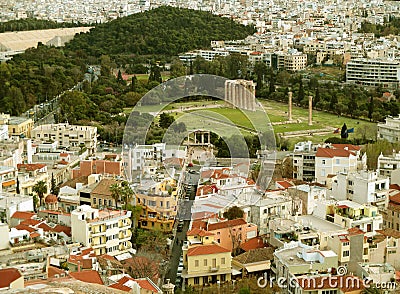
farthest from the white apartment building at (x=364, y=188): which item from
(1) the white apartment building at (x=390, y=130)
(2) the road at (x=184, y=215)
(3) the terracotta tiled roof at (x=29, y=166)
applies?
(1) the white apartment building at (x=390, y=130)

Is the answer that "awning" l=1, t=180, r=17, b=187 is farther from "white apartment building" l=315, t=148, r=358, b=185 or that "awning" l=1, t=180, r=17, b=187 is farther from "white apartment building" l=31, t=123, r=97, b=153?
"white apartment building" l=315, t=148, r=358, b=185

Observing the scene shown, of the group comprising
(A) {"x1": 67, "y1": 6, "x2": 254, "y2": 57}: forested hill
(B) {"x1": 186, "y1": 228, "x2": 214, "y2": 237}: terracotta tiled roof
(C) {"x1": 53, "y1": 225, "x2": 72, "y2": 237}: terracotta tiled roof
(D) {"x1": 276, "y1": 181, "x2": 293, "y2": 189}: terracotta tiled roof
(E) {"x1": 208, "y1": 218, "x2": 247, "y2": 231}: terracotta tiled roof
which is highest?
(A) {"x1": 67, "y1": 6, "x2": 254, "y2": 57}: forested hill

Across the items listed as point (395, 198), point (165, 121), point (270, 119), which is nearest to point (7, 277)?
point (395, 198)

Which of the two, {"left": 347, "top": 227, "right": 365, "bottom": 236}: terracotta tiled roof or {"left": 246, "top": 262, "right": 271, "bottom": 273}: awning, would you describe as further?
{"left": 347, "top": 227, "right": 365, "bottom": 236}: terracotta tiled roof

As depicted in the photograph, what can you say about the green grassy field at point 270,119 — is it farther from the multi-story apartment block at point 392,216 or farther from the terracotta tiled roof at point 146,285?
the terracotta tiled roof at point 146,285

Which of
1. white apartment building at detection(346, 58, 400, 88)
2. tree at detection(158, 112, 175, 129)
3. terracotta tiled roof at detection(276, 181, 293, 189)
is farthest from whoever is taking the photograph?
white apartment building at detection(346, 58, 400, 88)

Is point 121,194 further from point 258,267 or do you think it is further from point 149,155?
point 258,267

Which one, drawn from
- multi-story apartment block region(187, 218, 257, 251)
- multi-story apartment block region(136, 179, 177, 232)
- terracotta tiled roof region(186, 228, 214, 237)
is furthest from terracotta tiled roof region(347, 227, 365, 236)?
multi-story apartment block region(136, 179, 177, 232)

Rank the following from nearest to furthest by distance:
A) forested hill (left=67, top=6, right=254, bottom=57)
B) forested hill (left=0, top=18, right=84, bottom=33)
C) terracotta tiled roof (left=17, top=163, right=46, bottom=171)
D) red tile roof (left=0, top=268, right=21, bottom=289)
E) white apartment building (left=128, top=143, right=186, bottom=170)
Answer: red tile roof (left=0, top=268, right=21, bottom=289) < terracotta tiled roof (left=17, top=163, right=46, bottom=171) < white apartment building (left=128, top=143, right=186, bottom=170) < forested hill (left=67, top=6, right=254, bottom=57) < forested hill (left=0, top=18, right=84, bottom=33)
